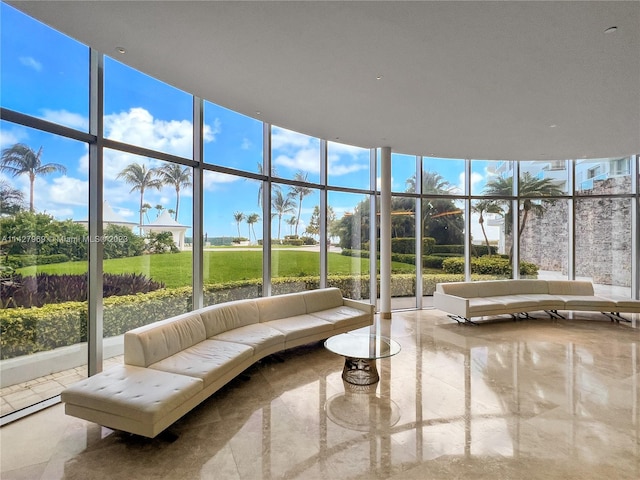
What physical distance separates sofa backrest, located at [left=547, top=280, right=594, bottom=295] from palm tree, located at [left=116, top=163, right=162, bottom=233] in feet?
27.5

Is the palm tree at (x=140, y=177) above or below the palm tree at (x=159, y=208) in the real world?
above

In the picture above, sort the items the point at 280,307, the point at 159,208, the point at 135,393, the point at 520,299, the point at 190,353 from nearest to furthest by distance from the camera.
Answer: the point at 135,393, the point at 190,353, the point at 159,208, the point at 280,307, the point at 520,299

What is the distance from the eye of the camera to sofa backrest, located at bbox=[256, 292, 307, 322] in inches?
192

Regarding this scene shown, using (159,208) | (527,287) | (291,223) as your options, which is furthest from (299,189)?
(527,287)

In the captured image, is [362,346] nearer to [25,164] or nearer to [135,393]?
[135,393]

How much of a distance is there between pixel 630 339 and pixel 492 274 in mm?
2955

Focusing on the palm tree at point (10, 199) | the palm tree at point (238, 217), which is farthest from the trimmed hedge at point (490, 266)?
the palm tree at point (10, 199)

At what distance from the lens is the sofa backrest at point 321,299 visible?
544cm

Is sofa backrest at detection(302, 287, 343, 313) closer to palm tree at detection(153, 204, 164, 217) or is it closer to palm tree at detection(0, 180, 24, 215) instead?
palm tree at detection(153, 204, 164, 217)

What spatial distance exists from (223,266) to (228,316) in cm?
107

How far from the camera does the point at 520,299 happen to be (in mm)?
6680

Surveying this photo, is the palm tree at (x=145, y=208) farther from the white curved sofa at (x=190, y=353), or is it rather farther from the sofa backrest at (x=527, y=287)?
the sofa backrest at (x=527, y=287)

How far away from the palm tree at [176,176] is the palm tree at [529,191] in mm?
7044

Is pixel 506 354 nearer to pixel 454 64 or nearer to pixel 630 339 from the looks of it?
Result: pixel 630 339
